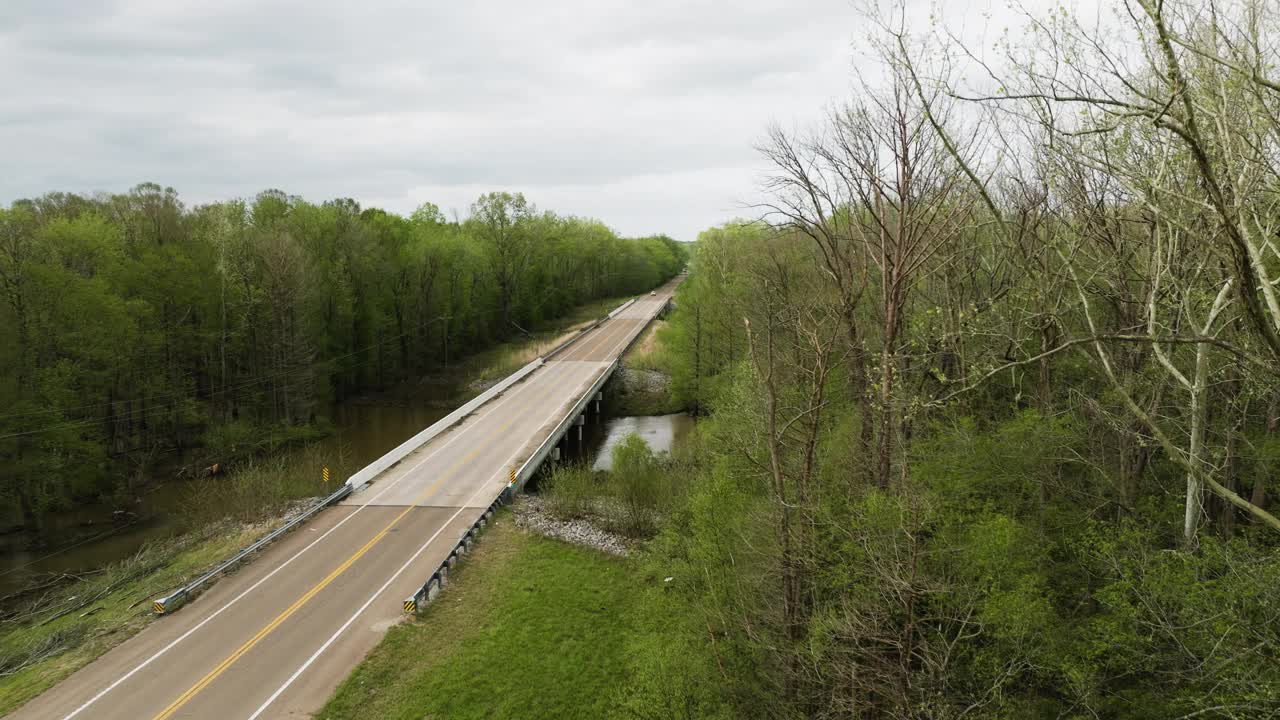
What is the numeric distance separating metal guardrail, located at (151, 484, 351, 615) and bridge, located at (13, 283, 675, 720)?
0.06m

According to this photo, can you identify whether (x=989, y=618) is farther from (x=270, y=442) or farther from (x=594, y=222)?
(x=594, y=222)

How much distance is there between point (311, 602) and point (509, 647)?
5888 millimetres

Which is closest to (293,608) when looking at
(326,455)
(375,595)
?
(375,595)

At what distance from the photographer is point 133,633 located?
54.0ft

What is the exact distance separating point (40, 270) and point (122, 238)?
23.6 ft

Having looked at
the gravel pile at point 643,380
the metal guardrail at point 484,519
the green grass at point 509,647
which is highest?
the gravel pile at point 643,380

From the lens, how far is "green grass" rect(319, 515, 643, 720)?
1480 cm

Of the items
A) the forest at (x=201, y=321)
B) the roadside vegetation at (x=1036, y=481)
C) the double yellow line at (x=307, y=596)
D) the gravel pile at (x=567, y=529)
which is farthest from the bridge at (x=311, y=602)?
the forest at (x=201, y=321)

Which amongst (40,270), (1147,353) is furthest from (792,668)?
(40,270)

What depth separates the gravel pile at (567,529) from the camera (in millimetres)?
23438

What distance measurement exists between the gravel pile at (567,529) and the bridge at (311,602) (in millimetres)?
1355

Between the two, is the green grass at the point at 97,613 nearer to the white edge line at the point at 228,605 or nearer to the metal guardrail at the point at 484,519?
the white edge line at the point at 228,605

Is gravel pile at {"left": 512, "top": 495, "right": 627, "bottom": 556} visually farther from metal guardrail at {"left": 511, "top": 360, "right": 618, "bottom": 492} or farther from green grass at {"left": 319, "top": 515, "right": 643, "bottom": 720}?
metal guardrail at {"left": 511, "top": 360, "right": 618, "bottom": 492}

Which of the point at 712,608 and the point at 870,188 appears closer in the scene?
the point at 870,188
